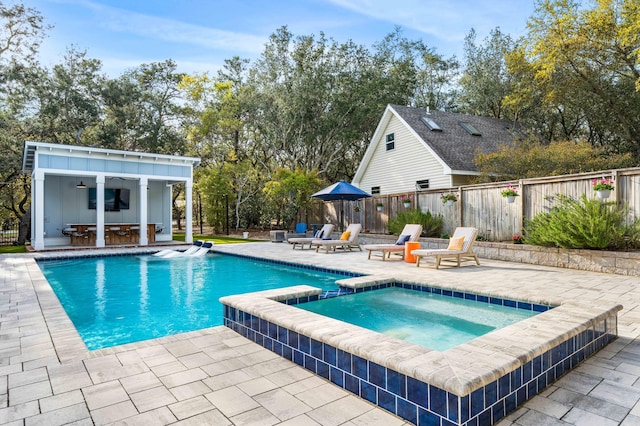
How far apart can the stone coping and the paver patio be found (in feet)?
0.97

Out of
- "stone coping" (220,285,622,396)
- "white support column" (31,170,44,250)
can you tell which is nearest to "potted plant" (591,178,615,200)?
"stone coping" (220,285,622,396)

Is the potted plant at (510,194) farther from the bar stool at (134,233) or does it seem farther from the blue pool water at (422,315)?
the bar stool at (134,233)

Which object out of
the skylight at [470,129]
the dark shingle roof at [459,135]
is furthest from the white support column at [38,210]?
the skylight at [470,129]

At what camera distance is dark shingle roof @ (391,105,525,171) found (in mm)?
15891

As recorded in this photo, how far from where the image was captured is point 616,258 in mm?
7457

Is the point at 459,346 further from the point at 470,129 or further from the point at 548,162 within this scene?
the point at 470,129

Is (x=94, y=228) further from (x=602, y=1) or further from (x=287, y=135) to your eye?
(x=602, y=1)

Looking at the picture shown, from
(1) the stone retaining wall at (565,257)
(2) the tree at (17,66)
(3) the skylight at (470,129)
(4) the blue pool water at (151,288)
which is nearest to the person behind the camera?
(4) the blue pool water at (151,288)

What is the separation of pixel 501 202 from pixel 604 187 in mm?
2751

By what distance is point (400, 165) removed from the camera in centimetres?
1800

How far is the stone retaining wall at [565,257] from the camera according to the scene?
732 centimetres

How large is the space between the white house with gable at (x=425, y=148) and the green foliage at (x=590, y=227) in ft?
21.8

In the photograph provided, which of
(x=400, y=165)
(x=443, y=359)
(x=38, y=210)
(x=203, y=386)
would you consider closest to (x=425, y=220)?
(x=400, y=165)

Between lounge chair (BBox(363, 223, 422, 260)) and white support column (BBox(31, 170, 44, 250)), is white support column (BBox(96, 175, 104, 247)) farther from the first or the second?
lounge chair (BBox(363, 223, 422, 260))
